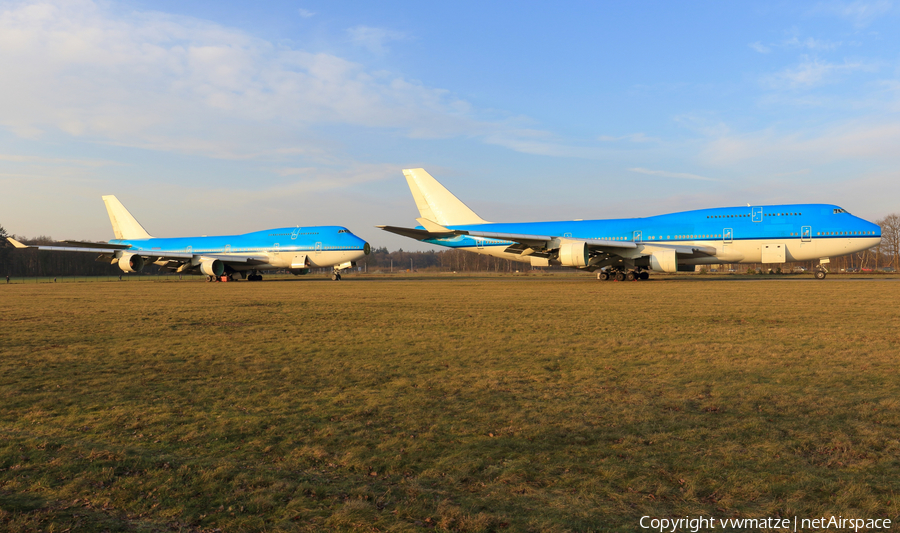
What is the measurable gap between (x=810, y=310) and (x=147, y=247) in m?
47.1

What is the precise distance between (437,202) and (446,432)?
33.5m

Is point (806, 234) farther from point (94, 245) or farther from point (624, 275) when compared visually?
point (94, 245)

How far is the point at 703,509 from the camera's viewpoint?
2738 mm

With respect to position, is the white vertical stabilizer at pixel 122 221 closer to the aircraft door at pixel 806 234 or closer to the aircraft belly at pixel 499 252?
the aircraft belly at pixel 499 252

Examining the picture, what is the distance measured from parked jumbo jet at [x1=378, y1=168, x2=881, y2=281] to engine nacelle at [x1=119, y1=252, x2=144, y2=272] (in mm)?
21875

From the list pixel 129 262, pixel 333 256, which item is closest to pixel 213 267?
pixel 129 262

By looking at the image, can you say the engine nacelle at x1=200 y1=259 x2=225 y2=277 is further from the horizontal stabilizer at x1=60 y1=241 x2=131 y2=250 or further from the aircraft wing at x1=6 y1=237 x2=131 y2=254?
the aircraft wing at x1=6 y1=237 x2=131 y2=254

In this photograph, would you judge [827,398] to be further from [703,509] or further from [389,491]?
[389,491]

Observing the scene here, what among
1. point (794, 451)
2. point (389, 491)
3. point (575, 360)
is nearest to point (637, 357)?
point (575, 360)

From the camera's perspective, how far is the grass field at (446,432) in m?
2.75

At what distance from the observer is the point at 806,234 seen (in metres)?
27.5

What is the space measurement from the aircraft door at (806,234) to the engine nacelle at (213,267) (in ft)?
124

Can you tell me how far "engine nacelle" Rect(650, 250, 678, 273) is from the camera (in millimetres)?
27438

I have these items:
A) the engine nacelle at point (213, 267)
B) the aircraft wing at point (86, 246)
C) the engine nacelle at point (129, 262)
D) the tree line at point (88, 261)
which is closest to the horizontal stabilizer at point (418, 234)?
the engine nacelle at point (213, 267)
